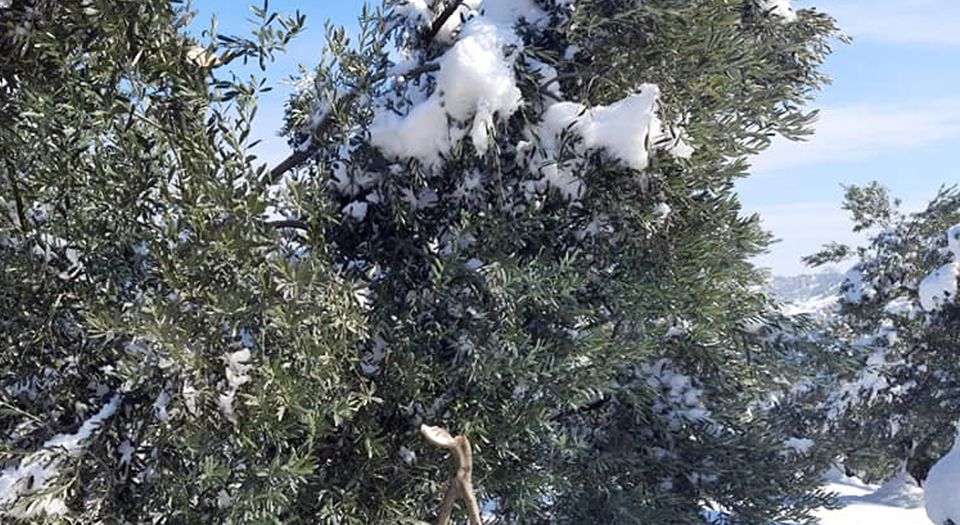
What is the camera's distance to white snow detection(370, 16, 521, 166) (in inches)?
260

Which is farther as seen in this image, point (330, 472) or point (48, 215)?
point (330, 472)

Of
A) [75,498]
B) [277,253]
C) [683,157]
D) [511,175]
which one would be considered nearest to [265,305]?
[277,253]

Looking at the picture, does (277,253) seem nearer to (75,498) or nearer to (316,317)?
(316,317)

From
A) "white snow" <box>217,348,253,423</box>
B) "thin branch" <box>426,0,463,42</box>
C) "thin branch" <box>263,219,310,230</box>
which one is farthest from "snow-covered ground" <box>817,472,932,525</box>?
"white snow" <box>217,348,253,423</box>

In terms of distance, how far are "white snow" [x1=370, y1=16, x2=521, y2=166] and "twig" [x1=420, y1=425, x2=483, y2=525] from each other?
4973 millimetres

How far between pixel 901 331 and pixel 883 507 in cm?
1184

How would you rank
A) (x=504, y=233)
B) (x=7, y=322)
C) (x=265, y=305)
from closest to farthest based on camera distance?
(x=265, y=305) < (x=7, y=322) < (x=504, y=233)

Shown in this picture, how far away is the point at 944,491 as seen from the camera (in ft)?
50.4

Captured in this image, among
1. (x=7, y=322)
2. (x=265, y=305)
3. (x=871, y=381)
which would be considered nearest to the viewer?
(x=265, y=305)

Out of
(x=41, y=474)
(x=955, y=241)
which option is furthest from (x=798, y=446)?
(x=41, y=474)

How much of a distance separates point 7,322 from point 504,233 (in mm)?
3956

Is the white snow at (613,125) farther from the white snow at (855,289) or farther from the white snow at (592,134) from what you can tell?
the white snow at (855,289)

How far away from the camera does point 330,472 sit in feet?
22.9

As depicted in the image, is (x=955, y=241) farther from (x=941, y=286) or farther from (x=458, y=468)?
(x=458, y=468)
